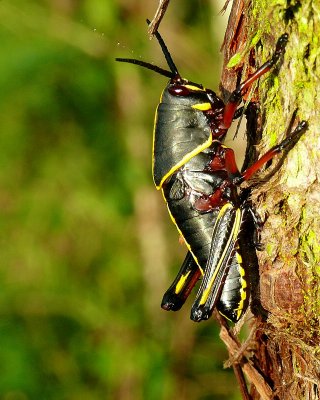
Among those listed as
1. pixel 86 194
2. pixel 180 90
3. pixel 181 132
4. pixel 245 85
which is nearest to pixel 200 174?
pixel 181 132

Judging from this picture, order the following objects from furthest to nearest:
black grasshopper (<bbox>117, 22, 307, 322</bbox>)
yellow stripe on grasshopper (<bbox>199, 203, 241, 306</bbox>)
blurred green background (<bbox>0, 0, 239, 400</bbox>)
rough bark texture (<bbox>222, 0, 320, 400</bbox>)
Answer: blurred green background (<bbox>0, 0, 239, 400</bbox>) < black grasshopper (<bbox>117, 22, 307, 322</bbox>) < yellow stripe on grasshopper (<bbox>199, 203, 241, 306</bbox>) < rough bark texture (<bbox>222, 0, 320, 400</bbox>)

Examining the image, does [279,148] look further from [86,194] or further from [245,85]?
[86,194]

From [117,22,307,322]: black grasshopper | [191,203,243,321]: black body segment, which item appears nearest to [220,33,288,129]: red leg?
[117,22,307,322]: black grasshopper

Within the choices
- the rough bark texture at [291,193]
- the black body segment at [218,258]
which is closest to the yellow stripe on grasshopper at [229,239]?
the black body segment at [218,258]

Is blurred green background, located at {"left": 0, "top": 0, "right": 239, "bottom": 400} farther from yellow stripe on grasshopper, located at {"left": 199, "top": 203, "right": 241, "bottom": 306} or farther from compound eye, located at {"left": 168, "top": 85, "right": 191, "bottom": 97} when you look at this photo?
compound eye, located at {"left": 168, "top": 85, "right": 191, "bottom": 97}

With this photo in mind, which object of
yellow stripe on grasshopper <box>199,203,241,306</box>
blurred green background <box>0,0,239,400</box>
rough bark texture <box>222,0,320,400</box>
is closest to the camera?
rough bark texture <box>222,0,320,400</box>

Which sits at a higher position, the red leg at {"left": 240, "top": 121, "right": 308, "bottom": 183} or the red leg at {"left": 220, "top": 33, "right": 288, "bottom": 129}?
the red leg at {"left": 220, "top": 33, "right": 288, "bottom": 129}

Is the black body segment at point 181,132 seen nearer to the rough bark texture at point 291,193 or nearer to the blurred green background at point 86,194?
the rough bark texture at point 291,193
